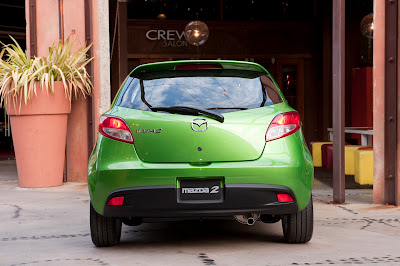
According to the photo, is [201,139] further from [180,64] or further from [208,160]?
[180,64]

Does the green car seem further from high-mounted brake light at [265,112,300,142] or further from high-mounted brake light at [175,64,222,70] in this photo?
high-mounted brake light at [175,64,222,70]

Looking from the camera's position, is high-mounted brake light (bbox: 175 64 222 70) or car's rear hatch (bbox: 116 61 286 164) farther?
high-mounted brake light (bbox: 175 64 222 70)

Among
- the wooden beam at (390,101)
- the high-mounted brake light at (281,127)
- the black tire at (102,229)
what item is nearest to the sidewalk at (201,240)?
the black tire at (102,229)

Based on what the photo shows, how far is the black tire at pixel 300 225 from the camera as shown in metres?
4.59

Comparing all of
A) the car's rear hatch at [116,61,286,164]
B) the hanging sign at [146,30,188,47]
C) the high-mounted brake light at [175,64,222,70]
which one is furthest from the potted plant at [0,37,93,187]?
the hanging sign at [146,30,188,47]

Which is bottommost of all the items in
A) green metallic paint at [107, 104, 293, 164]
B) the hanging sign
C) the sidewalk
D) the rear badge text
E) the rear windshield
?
the sidewalk

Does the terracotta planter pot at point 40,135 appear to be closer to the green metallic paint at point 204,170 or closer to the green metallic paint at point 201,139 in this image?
the green metallic paint at point 204,170

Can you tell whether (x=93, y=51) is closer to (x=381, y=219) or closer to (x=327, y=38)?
(x=381, y=219)

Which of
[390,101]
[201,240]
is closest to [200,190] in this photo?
[201,240]

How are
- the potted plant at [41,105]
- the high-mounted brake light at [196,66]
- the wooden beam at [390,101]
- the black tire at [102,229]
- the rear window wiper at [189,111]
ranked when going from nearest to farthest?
1. the rear window wiper at [189,111]
2. the black tire at [102,229]
3. the high-mounted brake light at [196,66]
4. the wooden beam at [390,101]
5. the potted plant at [41,105]

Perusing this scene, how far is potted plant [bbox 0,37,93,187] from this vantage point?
8320 mm

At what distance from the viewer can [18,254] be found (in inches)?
179

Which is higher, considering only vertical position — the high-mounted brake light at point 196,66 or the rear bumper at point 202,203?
the high-mounted brake light at point 196,66

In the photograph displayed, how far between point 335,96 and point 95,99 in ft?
11.3
